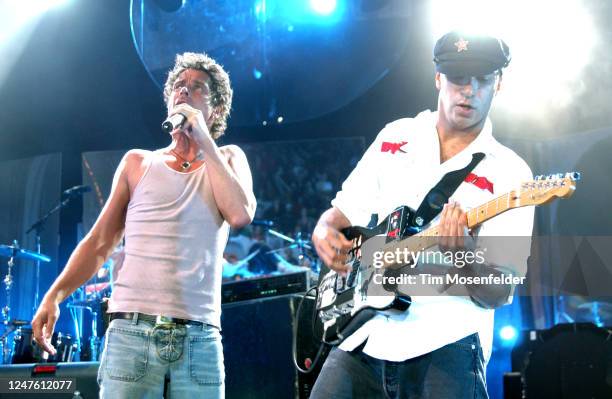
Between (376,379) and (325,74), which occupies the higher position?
(325,74)

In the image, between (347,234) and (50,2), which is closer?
(347,234)

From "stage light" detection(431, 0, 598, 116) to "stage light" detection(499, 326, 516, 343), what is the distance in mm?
2430

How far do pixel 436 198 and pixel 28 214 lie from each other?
6.85 meters

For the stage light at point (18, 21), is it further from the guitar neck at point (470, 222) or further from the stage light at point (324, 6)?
the guitar neck at point (470, 222)

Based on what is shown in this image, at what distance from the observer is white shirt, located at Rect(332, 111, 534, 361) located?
7.00 ft

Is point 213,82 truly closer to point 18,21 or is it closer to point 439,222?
point 439,222

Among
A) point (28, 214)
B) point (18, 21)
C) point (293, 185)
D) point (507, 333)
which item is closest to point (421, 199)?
point (293, 185)

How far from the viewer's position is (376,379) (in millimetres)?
2203

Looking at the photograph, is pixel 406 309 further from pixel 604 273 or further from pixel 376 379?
pixel 604 273

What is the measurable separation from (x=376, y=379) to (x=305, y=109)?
538 cm

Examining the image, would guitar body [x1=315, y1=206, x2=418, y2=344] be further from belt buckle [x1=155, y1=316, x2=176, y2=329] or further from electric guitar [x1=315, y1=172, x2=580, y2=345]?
belt buckle [x1=155, y1=316, x2=176, y2=329]

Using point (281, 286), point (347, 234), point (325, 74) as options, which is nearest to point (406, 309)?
point (347, 234)

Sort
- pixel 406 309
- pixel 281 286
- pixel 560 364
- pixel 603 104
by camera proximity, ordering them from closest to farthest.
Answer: pixel 406 309 < pixel 281 286 < pixel 560 364 < pixel 603 104

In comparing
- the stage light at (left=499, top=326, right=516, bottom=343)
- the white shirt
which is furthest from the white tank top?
the stage light at (left=499, top=326, right=516, bottom=343)
